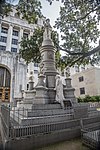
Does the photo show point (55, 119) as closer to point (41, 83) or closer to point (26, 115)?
point (26, 115)

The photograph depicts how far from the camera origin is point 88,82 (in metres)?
29.4

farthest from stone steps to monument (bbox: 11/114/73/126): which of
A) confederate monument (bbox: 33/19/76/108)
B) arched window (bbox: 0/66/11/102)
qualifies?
arched window (bbox: 0/66/11/102)

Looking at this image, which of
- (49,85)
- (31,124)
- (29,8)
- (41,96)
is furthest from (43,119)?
(29,8)

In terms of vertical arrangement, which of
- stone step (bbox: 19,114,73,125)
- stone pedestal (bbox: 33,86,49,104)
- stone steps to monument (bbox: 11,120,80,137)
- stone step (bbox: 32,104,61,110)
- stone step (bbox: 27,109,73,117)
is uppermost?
stone pedestal (bbox: 33,86,49,104)

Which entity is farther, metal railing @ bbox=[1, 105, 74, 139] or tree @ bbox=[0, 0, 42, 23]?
tree @ bbox=[0, 0, 42, 23]

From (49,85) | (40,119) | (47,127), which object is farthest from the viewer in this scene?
(49,85)

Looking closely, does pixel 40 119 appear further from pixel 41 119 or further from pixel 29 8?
pixel 29 8

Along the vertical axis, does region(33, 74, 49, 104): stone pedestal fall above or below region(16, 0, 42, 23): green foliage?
below

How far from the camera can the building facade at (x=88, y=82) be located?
27703 mm

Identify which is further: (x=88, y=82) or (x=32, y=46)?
(x=88, y=82)

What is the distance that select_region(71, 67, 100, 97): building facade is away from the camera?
27.7 meters

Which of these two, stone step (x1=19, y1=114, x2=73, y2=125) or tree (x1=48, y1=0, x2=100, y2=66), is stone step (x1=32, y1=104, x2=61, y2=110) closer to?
stone step (x1=19, y1=114, x2=73, y2=125)

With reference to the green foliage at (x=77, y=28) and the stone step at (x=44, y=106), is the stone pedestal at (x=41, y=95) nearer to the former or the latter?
the stone step at (x=44, y=106)

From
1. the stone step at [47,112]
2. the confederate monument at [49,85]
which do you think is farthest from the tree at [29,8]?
the stone step at [47,112]
